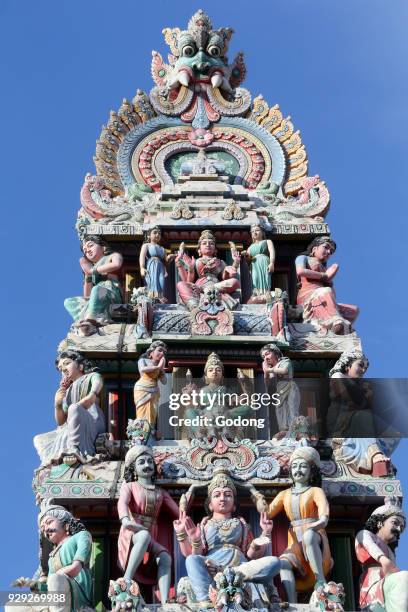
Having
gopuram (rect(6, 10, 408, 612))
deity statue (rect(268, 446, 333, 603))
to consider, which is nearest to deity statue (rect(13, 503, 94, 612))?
gopuram (rect(6, 10, 408, 612))

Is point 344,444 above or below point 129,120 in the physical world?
below

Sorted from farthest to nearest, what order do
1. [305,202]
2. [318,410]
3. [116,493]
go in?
[305,202]
[318,410]
[116,493]

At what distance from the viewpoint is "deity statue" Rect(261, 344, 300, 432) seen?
26.6 metres

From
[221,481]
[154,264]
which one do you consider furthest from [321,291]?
[221,481]

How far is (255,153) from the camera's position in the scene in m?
32.3

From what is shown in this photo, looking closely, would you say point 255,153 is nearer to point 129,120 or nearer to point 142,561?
point 129,120

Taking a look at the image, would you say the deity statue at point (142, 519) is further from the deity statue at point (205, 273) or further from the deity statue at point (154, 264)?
the deity statue at point (154, 264)

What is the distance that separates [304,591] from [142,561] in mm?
2386

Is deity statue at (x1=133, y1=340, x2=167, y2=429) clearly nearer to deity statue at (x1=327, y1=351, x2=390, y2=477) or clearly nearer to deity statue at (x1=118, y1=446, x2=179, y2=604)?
deity statue at (x1=118, y1=446, x2=179, y2=604)

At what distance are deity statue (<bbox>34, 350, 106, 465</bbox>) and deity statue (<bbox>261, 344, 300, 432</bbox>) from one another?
2731 mm

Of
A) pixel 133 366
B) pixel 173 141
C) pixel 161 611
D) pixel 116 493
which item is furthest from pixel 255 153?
pixel 161 611

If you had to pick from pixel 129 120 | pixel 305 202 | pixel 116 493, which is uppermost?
pixel 129 120

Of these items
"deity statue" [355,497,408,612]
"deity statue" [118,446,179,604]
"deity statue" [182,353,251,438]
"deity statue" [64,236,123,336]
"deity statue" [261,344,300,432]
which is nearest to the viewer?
"deity statue" [355,497,408,612]

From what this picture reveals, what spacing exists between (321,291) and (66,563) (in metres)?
7.76
